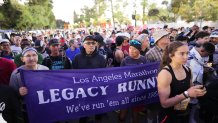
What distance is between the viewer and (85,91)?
14.8 feet

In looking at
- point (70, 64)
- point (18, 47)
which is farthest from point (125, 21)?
point (70, 64)

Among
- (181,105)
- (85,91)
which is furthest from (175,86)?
(85,91)

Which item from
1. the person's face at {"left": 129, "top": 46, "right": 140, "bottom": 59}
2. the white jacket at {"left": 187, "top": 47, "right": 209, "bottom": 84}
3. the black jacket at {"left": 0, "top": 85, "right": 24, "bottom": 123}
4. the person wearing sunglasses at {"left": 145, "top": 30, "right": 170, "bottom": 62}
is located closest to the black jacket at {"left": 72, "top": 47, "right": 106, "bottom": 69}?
the person's face at {"left": 129, "top": 46, "right": 140, "bottom": 59}

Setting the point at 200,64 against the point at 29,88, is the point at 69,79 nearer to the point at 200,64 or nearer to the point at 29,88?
the point at 29,88

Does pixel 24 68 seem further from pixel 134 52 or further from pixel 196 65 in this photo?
pixel 196 65

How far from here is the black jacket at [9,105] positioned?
3439mm

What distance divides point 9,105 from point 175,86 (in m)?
2.09

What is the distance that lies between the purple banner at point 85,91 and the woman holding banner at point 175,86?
4.10 ft

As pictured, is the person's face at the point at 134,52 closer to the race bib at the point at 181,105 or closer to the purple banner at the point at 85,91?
the purple banner at the point at 85,91

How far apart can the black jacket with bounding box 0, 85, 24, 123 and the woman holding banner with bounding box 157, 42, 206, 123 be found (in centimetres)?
185

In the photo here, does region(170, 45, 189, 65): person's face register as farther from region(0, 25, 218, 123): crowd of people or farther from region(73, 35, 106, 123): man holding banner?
A: region(73, 35, 106, 123): man holding banner

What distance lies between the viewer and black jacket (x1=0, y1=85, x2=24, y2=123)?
11.3 ft

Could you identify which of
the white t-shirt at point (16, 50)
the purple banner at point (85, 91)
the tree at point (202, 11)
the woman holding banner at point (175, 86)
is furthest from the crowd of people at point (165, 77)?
the tree at point (202, 11)

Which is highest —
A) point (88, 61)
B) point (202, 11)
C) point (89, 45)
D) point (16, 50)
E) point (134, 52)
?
point (202, 11)
